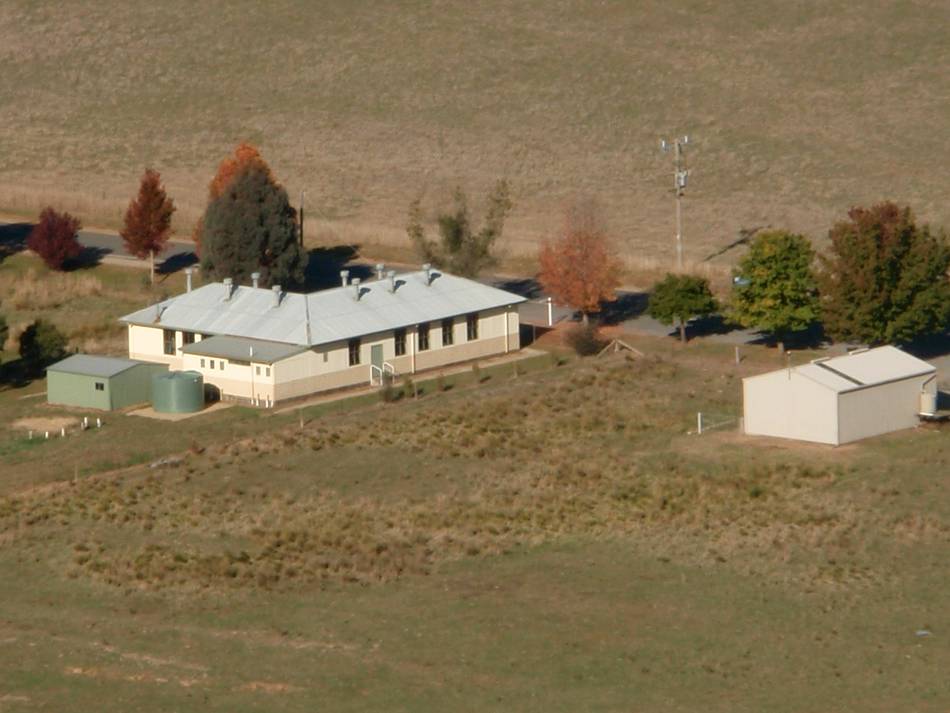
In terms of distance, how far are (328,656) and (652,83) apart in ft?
251

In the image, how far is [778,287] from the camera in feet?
228

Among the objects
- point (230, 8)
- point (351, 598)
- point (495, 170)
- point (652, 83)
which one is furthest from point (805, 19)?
point (351, 598)

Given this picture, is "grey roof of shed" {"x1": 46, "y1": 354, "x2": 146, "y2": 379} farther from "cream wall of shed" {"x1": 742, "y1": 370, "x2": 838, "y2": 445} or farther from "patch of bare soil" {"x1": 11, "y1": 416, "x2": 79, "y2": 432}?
"cream wall of shed" {"x1": 742, "y1": 370, "x2": 838, "y2": 445}

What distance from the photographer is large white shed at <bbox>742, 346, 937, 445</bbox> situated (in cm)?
5825

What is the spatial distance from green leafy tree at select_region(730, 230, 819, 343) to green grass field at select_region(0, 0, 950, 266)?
21447 mm

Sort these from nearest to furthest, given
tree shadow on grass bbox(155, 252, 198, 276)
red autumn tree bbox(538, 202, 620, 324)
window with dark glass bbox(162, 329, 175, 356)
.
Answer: window with dark glass bbox(162, 329, 175, 356) → red autumn tree bbox(538, 202, 620, 324) → tree shadow on grass bbox(155, 252, 198, 276)

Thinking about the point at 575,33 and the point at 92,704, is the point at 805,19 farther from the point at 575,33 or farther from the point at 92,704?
the point at 92,704

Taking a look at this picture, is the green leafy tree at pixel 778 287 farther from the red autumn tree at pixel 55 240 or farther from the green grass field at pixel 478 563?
the red autumn tree at pixel 55 240

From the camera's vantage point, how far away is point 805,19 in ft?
390

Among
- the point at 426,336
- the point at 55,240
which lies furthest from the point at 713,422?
the point at 55,240

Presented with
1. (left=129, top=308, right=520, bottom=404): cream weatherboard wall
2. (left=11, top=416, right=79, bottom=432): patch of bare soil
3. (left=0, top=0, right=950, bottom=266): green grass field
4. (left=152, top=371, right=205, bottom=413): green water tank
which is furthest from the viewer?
(left=0, top=0, right=950, bottom=266): green grass field

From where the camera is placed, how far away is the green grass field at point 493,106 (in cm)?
10025

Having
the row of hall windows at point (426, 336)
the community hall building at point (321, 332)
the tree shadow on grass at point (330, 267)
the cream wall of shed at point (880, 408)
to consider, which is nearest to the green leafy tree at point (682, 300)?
the community hall building at point (321, 332)

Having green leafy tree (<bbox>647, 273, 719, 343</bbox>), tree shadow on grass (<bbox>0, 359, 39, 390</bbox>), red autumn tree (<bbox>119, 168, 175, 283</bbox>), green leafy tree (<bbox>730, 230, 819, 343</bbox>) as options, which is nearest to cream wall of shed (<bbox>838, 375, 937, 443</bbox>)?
green leafy tree (<bbox>730, 230, 819, 343</bbox>)
